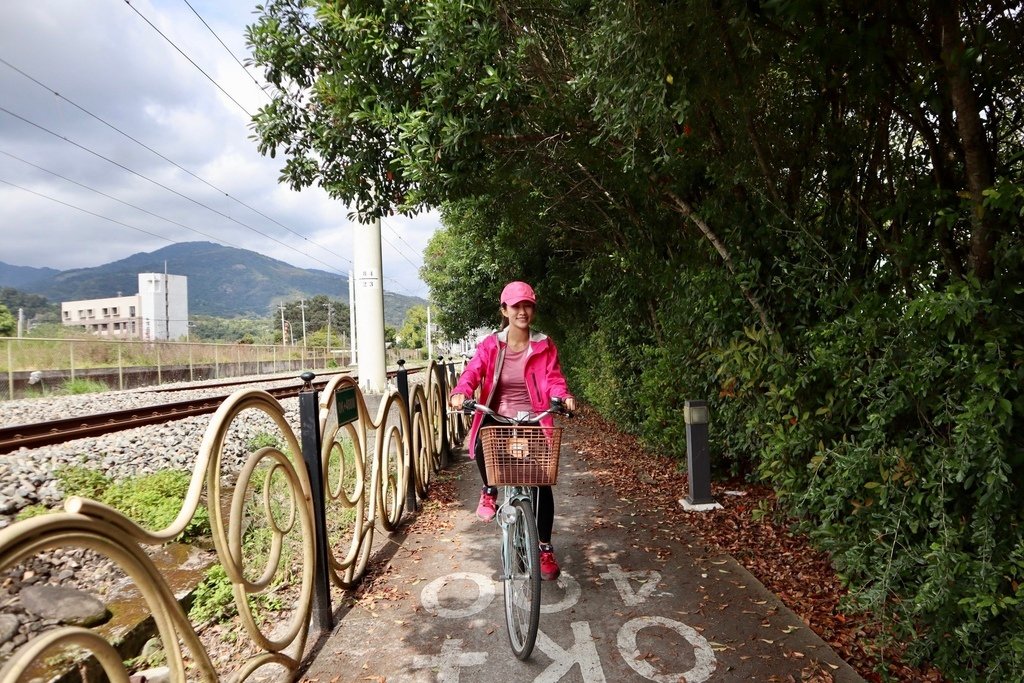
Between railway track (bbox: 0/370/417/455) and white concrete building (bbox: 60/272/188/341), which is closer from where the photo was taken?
railway track (bbox: 0/370/417/455)

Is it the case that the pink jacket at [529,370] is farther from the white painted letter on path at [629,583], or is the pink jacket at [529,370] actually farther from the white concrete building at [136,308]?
the white concrete building at [136,308]

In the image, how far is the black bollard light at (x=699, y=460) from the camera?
6.05m

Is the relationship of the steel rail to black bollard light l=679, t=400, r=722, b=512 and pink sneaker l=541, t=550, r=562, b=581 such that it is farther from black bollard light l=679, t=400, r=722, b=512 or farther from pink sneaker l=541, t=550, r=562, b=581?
pink sneaker l=541, t=550, r=562, b=581

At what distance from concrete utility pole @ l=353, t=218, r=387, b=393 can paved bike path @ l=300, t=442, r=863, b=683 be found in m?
11.0

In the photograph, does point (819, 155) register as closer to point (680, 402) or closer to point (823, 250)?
point (823, 250)

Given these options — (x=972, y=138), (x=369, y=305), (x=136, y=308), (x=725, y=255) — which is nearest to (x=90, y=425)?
(x=369, y=305)

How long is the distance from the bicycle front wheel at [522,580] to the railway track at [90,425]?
4.63 meters

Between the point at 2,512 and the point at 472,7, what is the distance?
6.29 meters

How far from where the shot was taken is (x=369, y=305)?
15781 mm

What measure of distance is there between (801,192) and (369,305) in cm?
1271

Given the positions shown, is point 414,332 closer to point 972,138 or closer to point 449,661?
point 449,661

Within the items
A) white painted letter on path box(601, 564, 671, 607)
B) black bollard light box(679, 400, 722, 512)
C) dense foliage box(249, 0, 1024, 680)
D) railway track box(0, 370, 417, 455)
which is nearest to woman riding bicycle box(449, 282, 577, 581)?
white painted letter on path box(601, 564, 671, 607)

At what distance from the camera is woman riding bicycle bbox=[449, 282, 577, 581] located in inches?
159

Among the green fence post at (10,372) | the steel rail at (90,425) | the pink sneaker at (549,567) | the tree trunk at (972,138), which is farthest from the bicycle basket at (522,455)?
the green fence post at (10,372)
